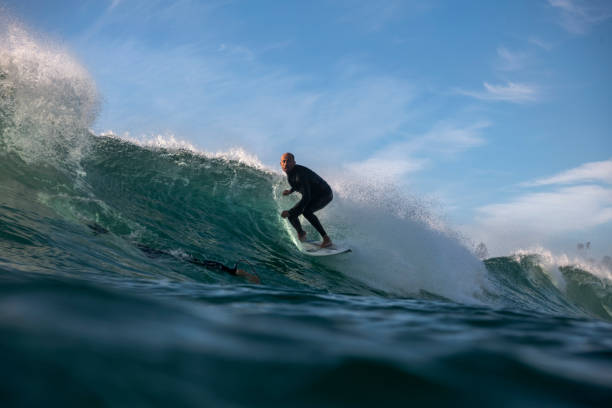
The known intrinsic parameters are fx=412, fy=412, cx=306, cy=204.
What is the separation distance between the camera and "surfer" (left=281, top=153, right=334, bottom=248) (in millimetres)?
7711

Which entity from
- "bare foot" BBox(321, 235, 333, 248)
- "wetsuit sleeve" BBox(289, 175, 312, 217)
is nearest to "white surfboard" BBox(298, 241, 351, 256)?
"bare foot" BBox(321, 235, 333, 248)

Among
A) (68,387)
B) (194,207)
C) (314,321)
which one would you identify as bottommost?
(68,387)

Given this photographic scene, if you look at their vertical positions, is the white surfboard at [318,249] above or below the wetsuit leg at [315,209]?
below

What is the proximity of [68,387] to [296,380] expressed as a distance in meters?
0.47

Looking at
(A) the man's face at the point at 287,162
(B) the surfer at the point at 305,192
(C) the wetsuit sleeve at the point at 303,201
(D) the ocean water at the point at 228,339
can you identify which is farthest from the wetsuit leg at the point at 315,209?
(D) the ocean water at the point at 228,339

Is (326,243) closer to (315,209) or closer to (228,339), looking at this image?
(315,209)

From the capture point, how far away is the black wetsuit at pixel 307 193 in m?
7.72

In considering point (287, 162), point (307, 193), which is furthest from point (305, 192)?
point (287, 162)

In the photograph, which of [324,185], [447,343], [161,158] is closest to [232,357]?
[447,343]

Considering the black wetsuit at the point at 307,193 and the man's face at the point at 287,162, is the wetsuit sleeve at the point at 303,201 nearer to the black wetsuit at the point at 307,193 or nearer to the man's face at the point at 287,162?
the black wetsuit at the point at 307,193

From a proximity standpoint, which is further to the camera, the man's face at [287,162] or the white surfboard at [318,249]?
the white surfboard at [318,249]

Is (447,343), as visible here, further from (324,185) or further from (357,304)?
(324,185)

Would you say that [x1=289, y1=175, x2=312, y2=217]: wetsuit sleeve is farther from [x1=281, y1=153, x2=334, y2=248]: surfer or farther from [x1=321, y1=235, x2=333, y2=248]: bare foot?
[x1=321, y1=235, x2=333, y2=248]: bare foot

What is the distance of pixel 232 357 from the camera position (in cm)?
106
